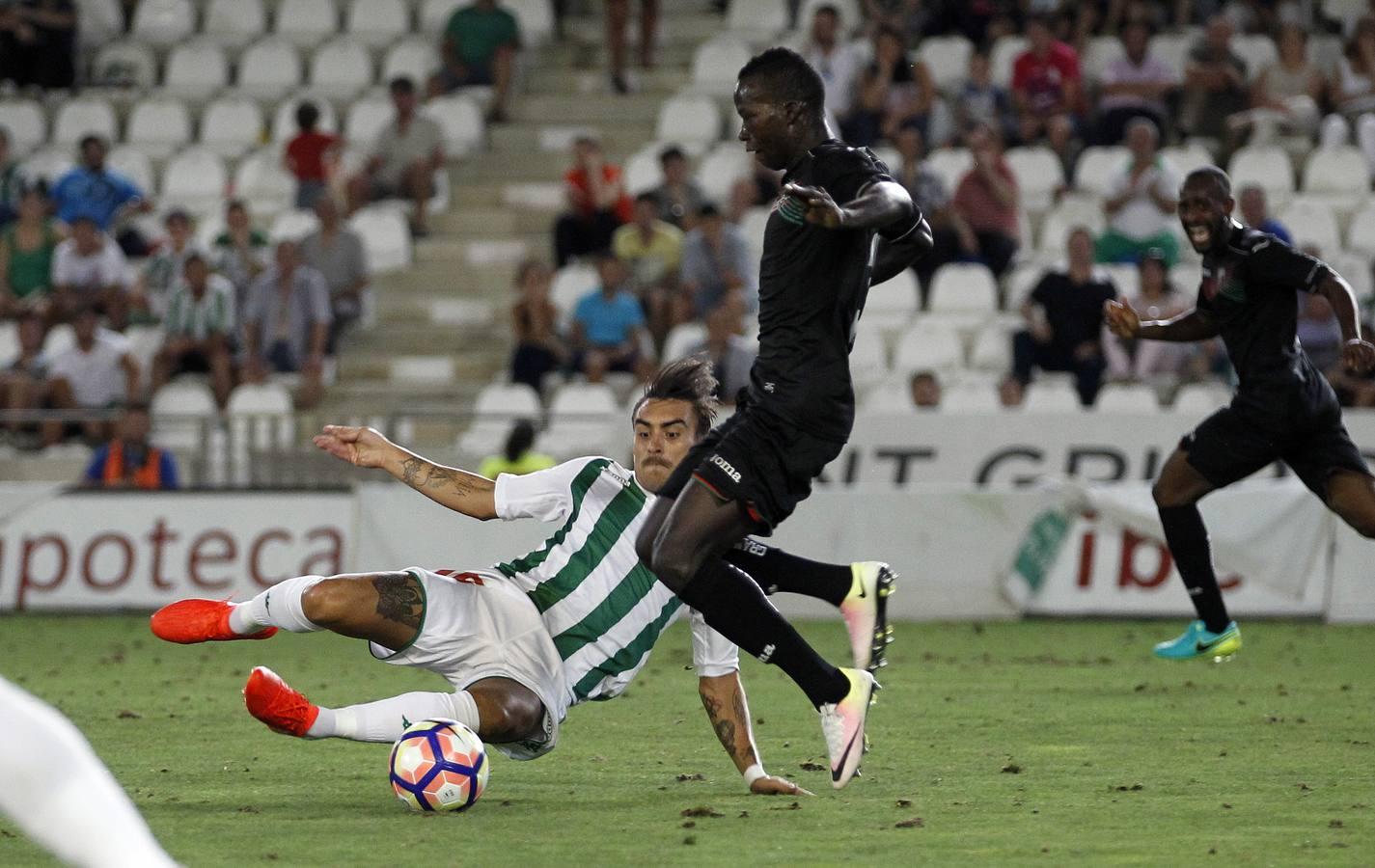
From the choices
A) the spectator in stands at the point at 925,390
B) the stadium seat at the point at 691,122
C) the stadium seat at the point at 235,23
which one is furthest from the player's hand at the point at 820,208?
the stadium seat at the point at 235,23

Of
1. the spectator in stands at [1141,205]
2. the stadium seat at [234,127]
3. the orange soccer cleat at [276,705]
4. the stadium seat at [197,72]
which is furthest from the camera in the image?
the stadium seat at [197,72]

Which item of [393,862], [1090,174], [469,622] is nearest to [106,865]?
[393,862]

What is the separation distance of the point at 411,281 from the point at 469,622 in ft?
43.0

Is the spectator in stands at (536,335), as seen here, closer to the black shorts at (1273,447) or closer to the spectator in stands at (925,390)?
the spectator in stands at (925,390)

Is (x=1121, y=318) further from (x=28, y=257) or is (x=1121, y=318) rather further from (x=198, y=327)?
(x=28, y=257)

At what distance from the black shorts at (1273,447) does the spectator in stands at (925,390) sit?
630cm

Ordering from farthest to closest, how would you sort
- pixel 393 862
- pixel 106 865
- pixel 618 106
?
1. pixel 618 106
2. pixel 393 862
3. pixel 106 865

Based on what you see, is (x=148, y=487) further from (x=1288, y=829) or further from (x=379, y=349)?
(x=1288, y=829)

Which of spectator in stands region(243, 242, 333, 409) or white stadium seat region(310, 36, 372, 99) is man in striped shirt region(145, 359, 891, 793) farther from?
white stadium seat region(310, 36, 372, 99)

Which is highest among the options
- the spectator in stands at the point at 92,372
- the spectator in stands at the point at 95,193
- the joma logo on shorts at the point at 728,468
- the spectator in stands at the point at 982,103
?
the spectator in stands at the point at 982,103

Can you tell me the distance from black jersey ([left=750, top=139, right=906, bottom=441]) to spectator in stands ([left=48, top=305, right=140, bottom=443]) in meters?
11.6

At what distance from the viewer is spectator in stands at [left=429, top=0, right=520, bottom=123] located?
65.9 ft

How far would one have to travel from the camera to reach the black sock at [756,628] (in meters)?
6.05

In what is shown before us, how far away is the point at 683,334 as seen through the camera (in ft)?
53.6
